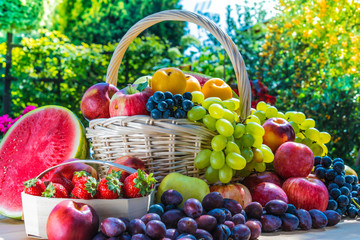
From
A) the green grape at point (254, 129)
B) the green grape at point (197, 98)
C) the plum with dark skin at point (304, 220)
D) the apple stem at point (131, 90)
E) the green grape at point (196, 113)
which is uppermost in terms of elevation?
the apple stem at point (131, 90)

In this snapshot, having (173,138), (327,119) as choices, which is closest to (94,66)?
(327,119)

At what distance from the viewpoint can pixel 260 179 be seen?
1.74m

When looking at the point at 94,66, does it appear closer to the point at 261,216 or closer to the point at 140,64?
the point at 140,64

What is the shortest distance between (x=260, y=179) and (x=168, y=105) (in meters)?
0.60

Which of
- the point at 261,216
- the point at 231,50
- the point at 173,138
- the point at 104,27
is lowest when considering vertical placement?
the point at 261,216

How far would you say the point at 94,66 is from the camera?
18.3ft

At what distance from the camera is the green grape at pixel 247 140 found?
66.2 inches

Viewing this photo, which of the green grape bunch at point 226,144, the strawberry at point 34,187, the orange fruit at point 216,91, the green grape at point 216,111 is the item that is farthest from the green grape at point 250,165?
the strawberry at point 34,187

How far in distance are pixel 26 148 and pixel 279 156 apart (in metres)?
1.34

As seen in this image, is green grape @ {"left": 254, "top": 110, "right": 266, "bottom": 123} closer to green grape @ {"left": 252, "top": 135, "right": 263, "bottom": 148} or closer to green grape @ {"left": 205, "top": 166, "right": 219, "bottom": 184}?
green grape @ {"left": 252, "top": 135, "right": 263, "bottom": 148}

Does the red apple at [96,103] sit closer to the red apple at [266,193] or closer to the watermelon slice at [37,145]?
the watermelon slice at [37,145]

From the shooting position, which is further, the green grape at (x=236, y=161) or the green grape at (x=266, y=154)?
the green grape at (x=266, y=154)

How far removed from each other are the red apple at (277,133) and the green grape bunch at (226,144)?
141 millimetres

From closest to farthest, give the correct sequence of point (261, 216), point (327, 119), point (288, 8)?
point (261, 216)
point (327, 119)
point (288, 8)
